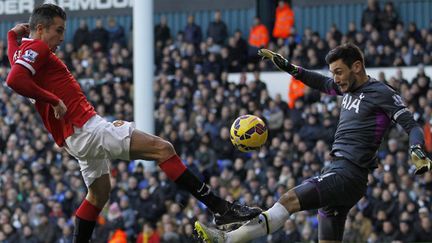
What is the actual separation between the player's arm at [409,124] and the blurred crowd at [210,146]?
247 inches

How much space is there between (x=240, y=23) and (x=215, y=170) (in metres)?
7.45

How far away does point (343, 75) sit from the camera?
8.86m

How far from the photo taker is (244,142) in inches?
377

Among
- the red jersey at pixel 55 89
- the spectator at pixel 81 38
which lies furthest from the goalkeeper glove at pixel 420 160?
the spectator at pixel 81 38

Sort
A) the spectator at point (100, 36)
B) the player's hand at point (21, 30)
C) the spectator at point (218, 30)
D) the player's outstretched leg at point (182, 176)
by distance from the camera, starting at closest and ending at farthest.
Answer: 1. the player's outstretched leg at point (182, 176)
2. the player's hand at point (21, 30)
3. the spectator at point (218, 30)
4. the spectator at point (100, 36)

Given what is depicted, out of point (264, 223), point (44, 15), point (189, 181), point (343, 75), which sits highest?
point (44, 15)

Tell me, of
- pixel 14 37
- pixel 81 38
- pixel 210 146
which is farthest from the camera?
pixel 81 38

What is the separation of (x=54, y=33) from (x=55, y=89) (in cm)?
50

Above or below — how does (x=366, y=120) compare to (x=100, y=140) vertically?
above

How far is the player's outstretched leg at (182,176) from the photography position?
8.69m

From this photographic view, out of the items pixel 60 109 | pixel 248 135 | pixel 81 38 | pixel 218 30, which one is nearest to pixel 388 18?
pixel 218 30

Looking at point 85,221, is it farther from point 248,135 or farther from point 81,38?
point 81,38

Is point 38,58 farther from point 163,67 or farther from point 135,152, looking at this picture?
point 163,67

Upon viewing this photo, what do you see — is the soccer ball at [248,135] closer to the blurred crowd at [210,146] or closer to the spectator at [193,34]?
the blurred crowd at [210,146]
